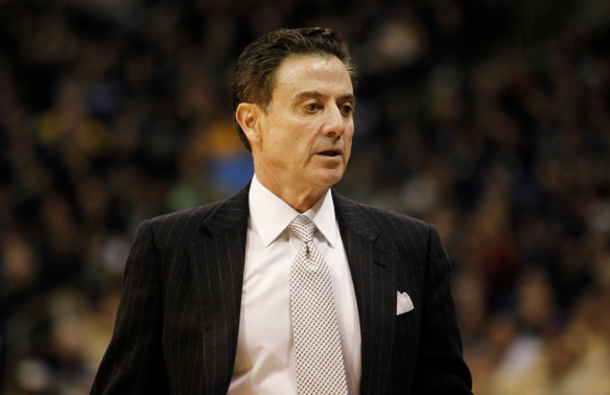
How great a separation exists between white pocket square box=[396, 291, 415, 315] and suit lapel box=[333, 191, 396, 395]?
0.04ft

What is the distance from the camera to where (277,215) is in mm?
2090

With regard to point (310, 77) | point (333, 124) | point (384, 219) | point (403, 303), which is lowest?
point (403, 303)

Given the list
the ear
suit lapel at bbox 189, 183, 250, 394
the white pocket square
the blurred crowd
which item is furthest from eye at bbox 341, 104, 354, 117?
the blurred crowd

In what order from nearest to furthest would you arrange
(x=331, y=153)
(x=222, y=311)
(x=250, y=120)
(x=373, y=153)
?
1. (x=222, y=311)
2. (x=331, y=153)
3. (x=250, y=120)
4. (x=373, y=153)

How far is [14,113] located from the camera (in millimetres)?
6719

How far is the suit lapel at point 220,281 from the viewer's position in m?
1.87

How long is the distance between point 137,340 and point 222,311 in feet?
0.72

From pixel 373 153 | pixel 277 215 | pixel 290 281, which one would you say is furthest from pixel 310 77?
pixel 373 153

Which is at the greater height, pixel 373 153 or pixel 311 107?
pixel 311 107

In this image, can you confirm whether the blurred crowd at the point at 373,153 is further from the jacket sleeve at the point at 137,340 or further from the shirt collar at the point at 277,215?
the jacket sleeve at the point at 137,340

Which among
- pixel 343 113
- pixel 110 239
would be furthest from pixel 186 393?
pixel 110 239

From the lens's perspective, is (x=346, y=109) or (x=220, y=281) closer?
(x=220, y=281)

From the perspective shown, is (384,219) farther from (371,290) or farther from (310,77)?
(310,77)

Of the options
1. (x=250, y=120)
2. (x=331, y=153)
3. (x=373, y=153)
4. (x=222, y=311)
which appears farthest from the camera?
(x=373, y=153)
